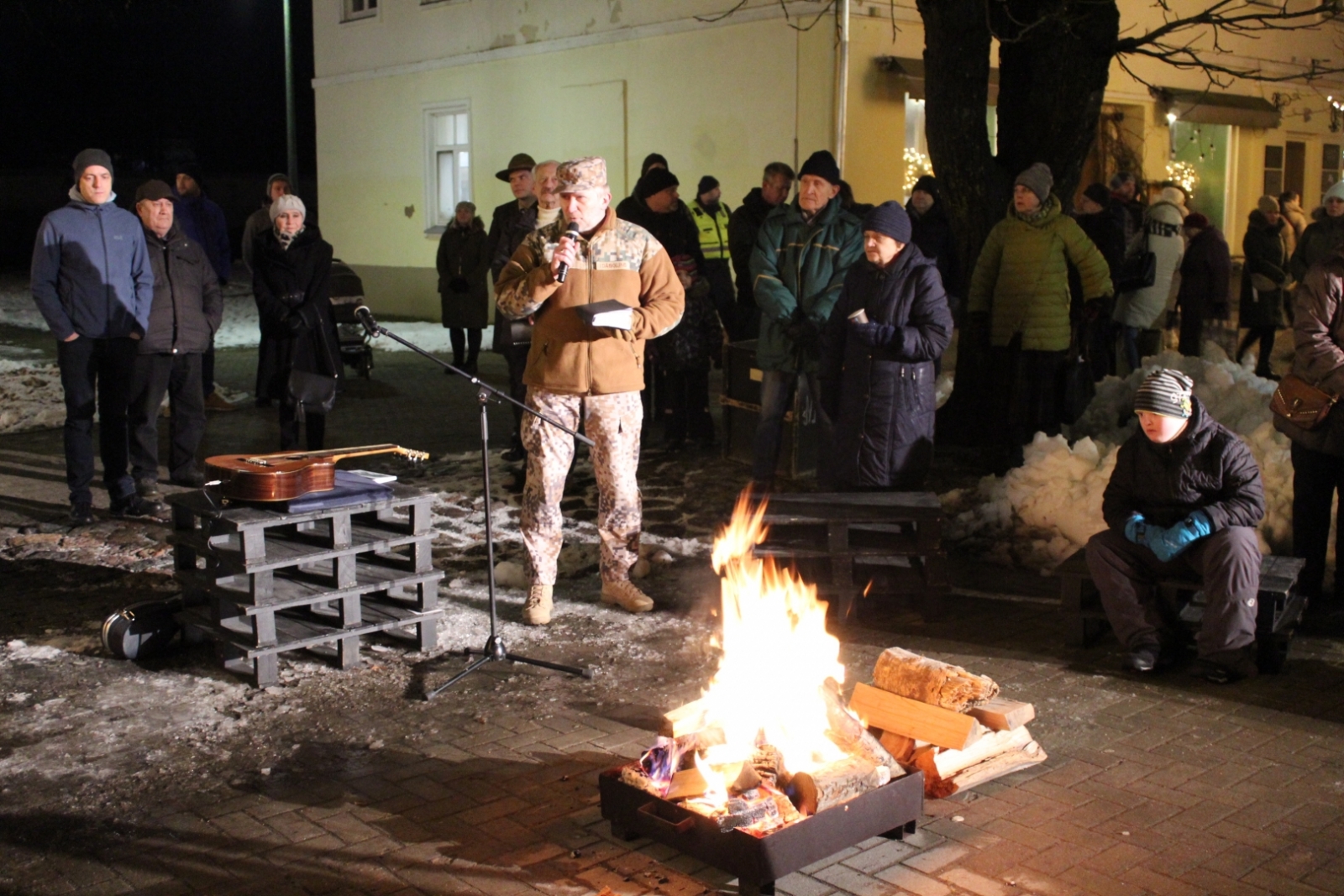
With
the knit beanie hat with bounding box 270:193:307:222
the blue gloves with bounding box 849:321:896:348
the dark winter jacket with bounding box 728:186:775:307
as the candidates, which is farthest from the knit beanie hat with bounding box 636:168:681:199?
the blue gloves with bounding box 849:321:896:348

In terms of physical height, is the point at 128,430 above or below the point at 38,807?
above

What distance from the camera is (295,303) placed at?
393 inches

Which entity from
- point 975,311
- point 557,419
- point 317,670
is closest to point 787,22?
point 975,311

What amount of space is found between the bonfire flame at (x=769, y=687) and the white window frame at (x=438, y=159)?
58.7 ft

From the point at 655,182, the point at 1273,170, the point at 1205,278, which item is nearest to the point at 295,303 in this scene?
the point at 655,182

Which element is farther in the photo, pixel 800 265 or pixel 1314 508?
pixel 800 265

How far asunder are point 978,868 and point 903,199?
14114 mm

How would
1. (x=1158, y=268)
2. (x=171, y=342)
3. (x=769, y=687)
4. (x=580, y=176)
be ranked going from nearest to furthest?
1. (x=769, y=687)
2. (x=580, y=176)
3. (x=171, y=342)
4. (x=1158, y=268)

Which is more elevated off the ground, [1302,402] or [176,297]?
[176,297]

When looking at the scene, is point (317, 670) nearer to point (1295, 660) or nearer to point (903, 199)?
point (1295, 660)

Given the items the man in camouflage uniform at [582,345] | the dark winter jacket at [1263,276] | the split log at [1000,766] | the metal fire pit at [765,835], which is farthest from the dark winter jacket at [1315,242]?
the metal fire pit at [765,835]

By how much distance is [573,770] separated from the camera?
5.06 metres

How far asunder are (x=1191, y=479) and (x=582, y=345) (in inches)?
110

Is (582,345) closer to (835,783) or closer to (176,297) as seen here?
(835,783)
